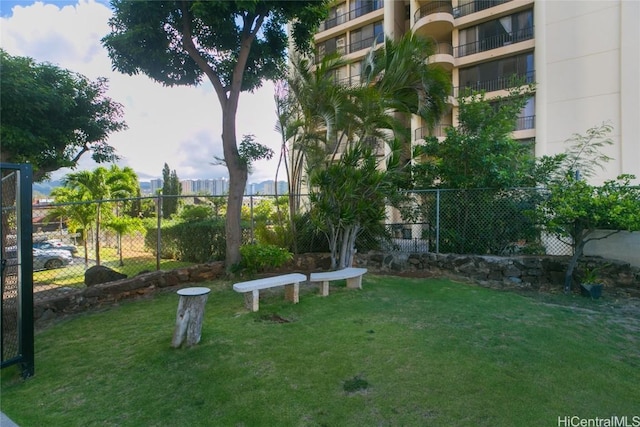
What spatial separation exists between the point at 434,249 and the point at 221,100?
6.00 metres

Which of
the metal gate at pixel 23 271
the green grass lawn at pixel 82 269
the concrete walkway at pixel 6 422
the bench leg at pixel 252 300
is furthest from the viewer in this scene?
the green grass lawn at pixel 82 269

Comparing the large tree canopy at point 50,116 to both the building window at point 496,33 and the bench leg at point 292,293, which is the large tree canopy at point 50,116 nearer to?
the bench leg at point 292,293

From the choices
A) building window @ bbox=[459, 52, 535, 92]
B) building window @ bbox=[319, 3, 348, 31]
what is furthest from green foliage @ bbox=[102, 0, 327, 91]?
building window @ bbox=[319, 3, 348, 31]

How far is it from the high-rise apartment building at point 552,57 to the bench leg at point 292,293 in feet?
26.6

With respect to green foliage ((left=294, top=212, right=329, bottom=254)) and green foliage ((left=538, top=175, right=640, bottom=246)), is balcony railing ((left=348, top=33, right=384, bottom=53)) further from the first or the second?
green foliage ((left=538, top=175, right=640, bottom=246))

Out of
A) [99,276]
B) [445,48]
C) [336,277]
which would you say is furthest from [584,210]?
[445,48]

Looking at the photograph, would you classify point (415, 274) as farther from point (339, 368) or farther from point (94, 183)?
point (94, 183)

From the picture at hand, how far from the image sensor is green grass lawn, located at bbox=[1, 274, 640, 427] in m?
2.53

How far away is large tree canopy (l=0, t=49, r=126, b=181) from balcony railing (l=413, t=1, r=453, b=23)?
729 inches

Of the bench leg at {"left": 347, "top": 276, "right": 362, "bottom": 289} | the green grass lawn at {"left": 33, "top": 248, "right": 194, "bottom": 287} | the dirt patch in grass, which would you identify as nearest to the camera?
the dirt patch in grass

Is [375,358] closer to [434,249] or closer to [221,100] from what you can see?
[434,249]

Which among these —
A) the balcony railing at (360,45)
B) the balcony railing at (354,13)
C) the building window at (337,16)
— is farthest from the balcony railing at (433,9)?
the building window at (337,16)

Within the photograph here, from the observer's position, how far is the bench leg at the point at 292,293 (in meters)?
5.39

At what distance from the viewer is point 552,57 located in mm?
15227
